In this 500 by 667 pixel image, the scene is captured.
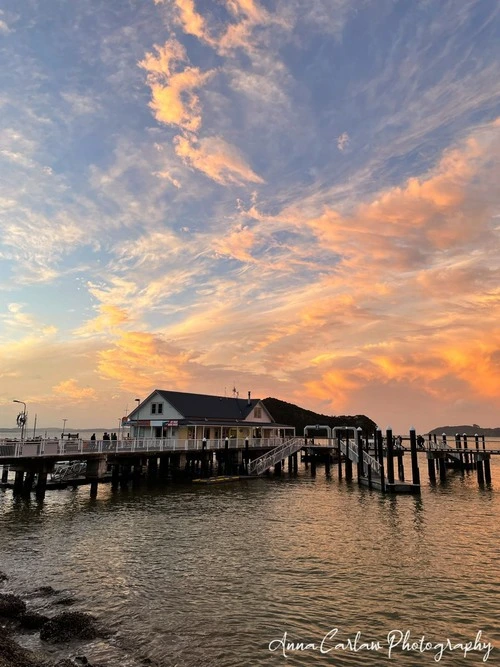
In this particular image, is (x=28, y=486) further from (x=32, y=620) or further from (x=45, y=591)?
(x=32, y=620)

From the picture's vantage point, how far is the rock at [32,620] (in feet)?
41.1

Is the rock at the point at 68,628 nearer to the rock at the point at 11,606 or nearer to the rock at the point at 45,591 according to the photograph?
the rock at the point at 11,606

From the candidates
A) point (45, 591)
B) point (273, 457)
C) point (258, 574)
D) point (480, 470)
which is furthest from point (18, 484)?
point (480, 470)

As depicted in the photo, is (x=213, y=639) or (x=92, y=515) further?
(x=92, y=515)

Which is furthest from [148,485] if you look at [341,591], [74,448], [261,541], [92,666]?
[92,666]

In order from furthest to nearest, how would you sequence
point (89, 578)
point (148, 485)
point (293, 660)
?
1. point (148, 485)
2. point (89, 578)
3. point (293, 660)

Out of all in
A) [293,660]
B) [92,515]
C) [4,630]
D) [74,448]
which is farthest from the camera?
[74,448]

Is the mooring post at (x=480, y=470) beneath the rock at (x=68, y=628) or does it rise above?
above

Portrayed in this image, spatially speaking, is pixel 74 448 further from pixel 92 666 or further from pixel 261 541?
pixel 92 666

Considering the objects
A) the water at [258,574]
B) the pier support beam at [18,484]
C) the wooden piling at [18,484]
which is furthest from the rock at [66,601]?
the wooden piling at [18,484]

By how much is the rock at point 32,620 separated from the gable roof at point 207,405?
39.9 metres

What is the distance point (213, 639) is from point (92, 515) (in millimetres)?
18609

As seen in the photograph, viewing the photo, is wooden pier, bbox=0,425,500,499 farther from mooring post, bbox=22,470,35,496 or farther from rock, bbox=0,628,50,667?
rock, bbox=0,628,50,667

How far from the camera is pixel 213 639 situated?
39.8 feet
